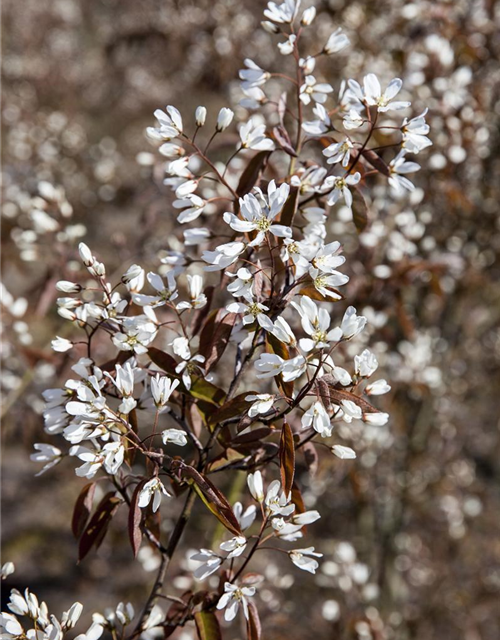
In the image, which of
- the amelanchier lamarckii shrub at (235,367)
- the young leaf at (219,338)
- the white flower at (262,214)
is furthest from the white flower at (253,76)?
the young leaf at (219,338)

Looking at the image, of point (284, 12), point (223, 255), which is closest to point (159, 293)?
point (223, 255)

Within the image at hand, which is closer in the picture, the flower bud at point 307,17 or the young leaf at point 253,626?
the young leaf at point 253,626

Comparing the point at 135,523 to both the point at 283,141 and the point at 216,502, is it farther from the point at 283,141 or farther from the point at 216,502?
the point at 283,141

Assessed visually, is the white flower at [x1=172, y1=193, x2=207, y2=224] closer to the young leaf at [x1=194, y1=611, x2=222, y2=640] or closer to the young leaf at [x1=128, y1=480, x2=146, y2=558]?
the young leaf at [x1=128, y1=480, x2=146, y2=558]

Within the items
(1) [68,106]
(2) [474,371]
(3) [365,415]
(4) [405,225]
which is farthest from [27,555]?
(1) [68,106]

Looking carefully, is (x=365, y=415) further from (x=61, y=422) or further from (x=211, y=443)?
(x=61, y=422)

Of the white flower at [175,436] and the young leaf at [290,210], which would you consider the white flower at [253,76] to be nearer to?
the young leaf at [290,210]
